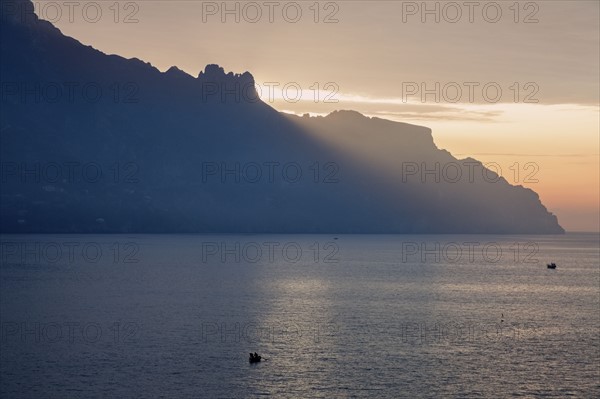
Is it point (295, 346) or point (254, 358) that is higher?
point (254, 358)

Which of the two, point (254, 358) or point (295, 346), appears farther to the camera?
point (295, 346)

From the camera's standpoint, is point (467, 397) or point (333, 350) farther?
point (333, 350)

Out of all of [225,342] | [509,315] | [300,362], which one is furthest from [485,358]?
[509,315]

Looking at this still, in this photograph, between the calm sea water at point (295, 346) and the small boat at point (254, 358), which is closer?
the calm sea water at point (295, 346)

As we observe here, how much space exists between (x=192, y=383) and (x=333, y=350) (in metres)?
24.4

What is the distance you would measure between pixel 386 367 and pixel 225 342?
2632 cm

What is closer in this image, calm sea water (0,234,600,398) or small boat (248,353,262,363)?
calm sea water (0,234,600,398)

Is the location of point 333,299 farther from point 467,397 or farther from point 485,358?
point 467,397

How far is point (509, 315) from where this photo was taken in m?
142

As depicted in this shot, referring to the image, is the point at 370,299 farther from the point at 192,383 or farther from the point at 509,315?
the point at 192,383

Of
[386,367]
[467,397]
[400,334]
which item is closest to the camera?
[467,397]

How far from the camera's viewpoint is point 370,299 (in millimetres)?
163250

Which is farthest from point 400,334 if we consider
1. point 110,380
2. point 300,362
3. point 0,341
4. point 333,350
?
point 0,341

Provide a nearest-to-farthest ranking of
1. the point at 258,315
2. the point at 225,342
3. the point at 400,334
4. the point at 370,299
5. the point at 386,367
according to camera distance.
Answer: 1. the point at 386,367
2. the point at 225,342
3. the point at 400,334
4. the point at 258,315
5. the point at 370,299
